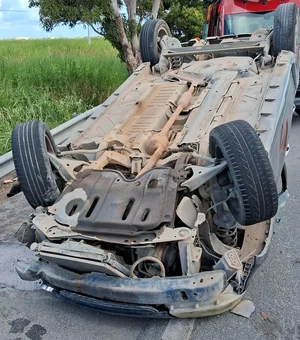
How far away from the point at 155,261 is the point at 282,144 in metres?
1.98

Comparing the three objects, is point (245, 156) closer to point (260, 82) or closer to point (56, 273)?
point (56, 273)

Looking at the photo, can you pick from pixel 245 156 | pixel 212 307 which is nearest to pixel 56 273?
pixel 212 307

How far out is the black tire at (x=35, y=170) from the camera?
3328 millimetres

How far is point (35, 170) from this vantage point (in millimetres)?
3328

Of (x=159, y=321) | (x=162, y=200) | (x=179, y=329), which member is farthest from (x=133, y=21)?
(x=179, y=329)

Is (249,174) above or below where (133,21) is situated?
below

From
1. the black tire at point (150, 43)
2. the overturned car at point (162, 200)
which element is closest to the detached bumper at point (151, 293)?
the overturned car at point (162, 200)

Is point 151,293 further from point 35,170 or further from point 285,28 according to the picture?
point 285,28

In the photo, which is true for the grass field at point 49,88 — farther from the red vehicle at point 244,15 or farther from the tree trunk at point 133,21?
the red vehicle at point 244,15

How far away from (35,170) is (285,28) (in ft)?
10.5

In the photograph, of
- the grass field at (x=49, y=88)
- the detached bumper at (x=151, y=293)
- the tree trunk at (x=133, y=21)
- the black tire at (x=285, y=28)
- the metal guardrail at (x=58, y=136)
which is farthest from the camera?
the tree trunk at (x=133, y=21)

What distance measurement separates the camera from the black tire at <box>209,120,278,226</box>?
2840 millimetres

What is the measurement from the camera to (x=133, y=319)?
3.05 metres

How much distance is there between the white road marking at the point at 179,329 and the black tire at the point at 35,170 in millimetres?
1236
